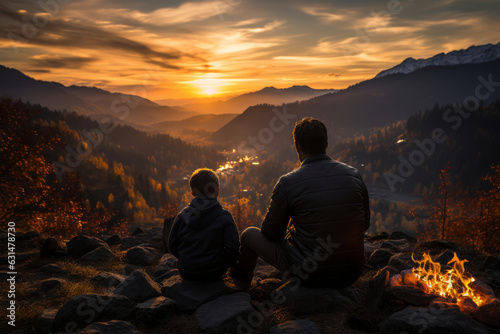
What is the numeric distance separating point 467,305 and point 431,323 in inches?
34.2

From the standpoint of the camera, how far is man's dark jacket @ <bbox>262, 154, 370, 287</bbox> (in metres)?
3.97

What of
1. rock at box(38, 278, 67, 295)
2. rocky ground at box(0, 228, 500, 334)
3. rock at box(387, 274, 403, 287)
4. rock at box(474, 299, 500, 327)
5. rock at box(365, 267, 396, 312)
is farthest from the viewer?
rock at box(38, 278, 67, 295)

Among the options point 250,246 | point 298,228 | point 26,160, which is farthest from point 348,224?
point 26,160

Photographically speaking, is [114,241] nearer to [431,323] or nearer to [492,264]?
[431,323]

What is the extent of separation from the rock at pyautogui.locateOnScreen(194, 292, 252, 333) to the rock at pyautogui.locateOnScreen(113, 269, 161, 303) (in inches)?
42.5

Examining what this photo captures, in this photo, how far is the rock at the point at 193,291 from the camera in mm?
4711

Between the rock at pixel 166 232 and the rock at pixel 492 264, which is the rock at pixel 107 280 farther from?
the rock at pixel 492 264

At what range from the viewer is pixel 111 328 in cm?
371

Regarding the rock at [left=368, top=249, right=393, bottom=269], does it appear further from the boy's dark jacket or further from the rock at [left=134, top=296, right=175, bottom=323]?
the rock at [left=134, top=296, right=175, bottom=323]

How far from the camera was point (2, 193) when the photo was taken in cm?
1641

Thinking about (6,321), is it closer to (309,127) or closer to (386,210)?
(309,127)

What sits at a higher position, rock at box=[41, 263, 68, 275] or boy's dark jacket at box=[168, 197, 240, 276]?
boy's dark jacket at box=[168, 197, 240, 276]

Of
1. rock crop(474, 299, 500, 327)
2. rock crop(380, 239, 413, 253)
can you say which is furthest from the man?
rock crop(380, 239, 413, 253)

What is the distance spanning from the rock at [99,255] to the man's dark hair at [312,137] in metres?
7.67
